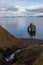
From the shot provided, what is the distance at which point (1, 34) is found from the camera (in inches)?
150

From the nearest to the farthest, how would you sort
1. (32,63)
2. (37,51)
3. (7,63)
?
(32,63) < (37,51) < (7,63)

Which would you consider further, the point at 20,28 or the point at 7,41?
the point at 20,28

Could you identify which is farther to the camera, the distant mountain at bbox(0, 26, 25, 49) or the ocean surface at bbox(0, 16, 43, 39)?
the ocean surface at bbox(0, 16, 43, 39)

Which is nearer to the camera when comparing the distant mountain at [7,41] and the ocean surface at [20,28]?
the distant mountain at [7,41]

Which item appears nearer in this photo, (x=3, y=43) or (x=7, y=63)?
(x=7, y=63)

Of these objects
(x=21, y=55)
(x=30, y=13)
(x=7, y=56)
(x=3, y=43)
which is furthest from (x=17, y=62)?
(x=30, y=13)

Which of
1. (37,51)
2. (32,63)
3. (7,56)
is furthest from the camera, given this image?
(7,56)

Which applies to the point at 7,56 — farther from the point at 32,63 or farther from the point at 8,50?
the point at 32,63

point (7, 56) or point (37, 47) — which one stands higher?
point (37, 47)

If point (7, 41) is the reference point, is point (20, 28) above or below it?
below

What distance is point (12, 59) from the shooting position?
3066 mm

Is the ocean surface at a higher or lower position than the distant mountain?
lower

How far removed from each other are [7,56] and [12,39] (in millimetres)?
570

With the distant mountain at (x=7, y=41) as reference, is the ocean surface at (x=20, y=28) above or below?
below
